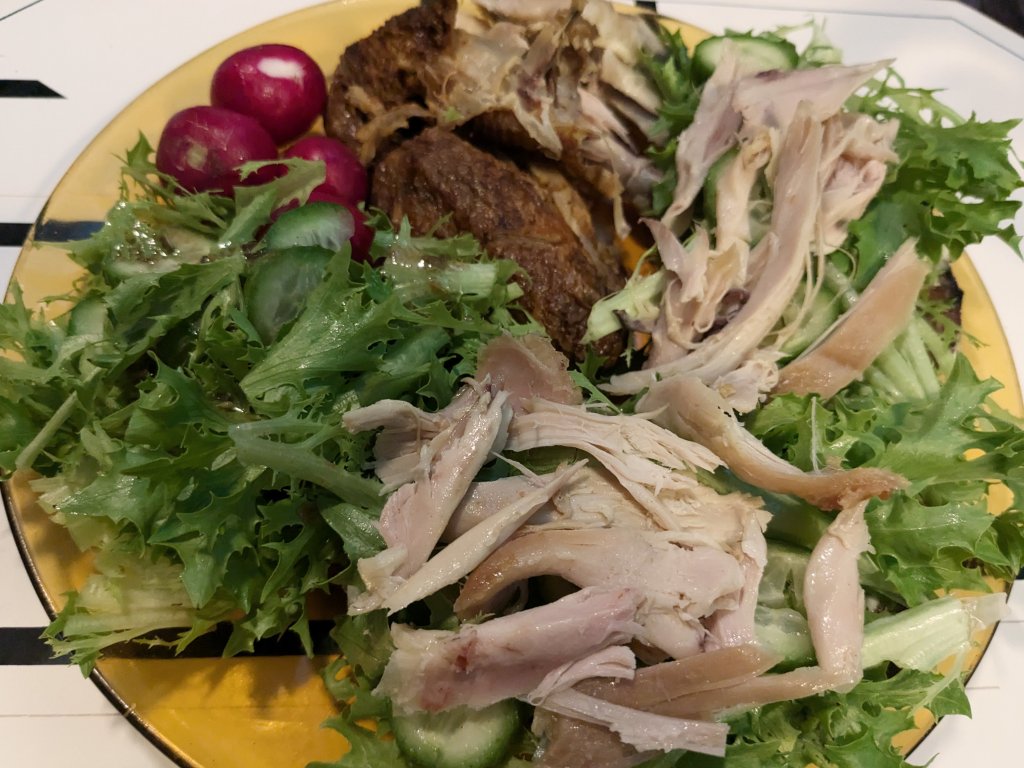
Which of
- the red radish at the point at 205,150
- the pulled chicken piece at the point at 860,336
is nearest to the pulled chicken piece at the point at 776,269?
the pulled chicken piece at the point at 860,336

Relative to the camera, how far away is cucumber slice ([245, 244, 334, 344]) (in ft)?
5.89

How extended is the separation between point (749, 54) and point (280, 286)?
1.93 m

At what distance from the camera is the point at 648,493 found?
1640mm

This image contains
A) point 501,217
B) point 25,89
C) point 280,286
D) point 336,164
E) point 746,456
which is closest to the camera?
point 746,456

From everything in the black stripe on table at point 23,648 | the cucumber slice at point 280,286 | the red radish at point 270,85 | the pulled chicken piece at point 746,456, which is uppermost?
the red radish at point 270,85

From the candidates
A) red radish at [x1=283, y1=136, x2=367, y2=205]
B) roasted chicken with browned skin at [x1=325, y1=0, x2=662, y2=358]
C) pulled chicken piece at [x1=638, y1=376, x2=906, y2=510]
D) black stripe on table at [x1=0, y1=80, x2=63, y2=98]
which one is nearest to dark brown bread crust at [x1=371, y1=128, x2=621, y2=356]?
roasted chicken with browned skin at [x1=325, y1=0, x2=662, y2=358]

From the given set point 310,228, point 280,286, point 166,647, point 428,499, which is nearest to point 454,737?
point 428,499

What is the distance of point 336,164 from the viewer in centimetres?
238

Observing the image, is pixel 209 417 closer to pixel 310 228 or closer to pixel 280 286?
pixel 280 286

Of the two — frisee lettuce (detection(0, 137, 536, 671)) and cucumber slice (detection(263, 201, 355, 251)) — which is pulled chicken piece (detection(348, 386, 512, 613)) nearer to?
frisee lettuce (detection(0, 137, 536, 671))

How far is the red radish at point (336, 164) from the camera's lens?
2.36 meters

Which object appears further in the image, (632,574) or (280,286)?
(280,286)

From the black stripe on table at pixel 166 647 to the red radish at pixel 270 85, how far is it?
1.72 meters

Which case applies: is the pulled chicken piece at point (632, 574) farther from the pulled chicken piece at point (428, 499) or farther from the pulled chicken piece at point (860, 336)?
the pulled chicken piece at point (860, 336)
